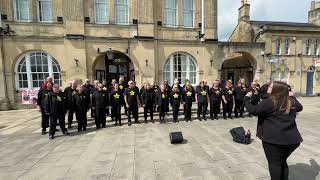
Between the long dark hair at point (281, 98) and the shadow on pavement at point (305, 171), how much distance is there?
1924 millimetres

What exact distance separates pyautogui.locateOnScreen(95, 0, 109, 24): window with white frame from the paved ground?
8.77m

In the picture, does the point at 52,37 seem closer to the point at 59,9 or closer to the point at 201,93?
the point at 59,9

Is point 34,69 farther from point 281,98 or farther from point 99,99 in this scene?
point 281,98

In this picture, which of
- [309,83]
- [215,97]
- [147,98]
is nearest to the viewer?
[147,98]

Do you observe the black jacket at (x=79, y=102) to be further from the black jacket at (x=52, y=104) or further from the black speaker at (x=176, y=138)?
the black speaker at (x=176, y=138)

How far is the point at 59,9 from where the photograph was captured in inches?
517

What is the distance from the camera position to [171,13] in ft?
48.9

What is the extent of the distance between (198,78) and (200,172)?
38.8 feet

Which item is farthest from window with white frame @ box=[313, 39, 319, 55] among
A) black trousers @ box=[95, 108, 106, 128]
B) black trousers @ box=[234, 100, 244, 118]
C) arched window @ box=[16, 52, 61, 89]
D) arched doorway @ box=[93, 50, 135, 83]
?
arched window @ box=[16, 52, 61, 89]

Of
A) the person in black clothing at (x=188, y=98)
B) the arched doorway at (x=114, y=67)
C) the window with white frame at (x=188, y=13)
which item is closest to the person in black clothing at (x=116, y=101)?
the person in black clothing at (x=188, y=98)

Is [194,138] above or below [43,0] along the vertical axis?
below

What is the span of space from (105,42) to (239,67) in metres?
13.9

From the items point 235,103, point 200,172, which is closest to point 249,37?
point 235,103

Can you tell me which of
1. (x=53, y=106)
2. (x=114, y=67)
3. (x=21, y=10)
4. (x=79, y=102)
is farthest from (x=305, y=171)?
(x=21, y=10)
